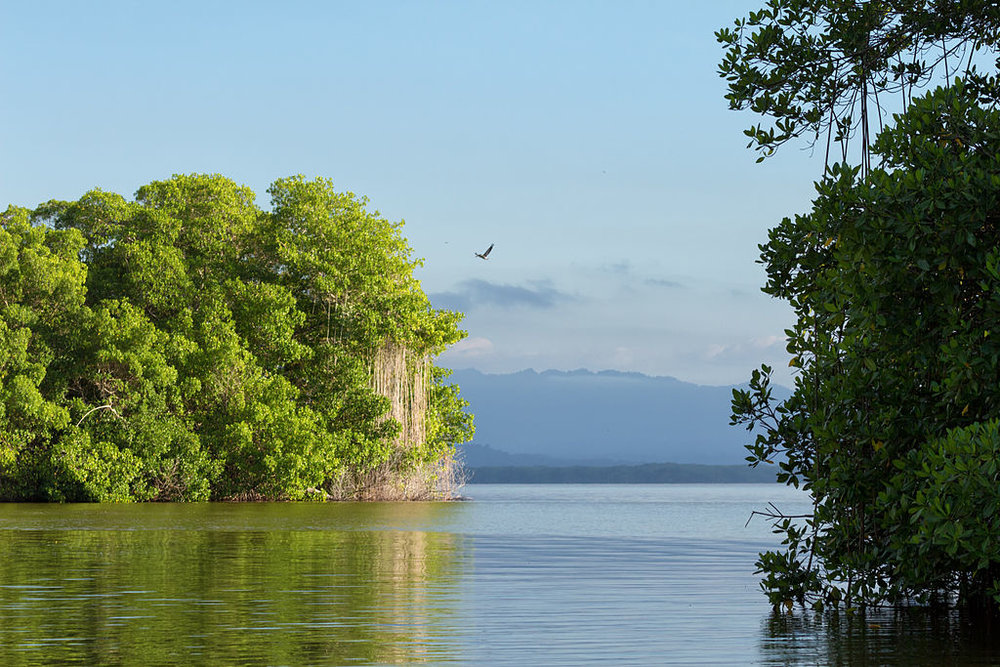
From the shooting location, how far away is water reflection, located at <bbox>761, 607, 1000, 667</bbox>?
29.8 feet

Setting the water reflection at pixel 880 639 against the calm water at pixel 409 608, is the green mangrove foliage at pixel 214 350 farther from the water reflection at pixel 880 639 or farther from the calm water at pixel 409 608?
the water reflection at pixel 880 639

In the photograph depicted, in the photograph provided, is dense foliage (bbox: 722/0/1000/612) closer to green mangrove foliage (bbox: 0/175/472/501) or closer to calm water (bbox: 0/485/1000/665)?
calm water (bbox: 0/485/1000/665)

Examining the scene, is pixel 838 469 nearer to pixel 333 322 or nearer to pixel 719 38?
pixel 719 38

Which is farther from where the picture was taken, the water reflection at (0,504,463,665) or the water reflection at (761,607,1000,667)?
the water reflection at (0,504,463,665)

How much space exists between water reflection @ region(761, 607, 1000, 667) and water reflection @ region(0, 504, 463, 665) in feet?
9.01

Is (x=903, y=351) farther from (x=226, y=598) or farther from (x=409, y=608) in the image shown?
(x=226, y=598)

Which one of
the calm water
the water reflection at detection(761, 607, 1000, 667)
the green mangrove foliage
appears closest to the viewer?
the water reflection at detection(761, 607, 1000, 667)

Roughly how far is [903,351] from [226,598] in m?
7.32

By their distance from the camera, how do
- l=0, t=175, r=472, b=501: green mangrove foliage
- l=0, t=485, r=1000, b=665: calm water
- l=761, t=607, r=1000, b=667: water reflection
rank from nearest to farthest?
1. l=761, t=607, r=1000, b=667: water reflection
2. l=0, t=485, r=1000, b=665: calm water
3. l=0, t=175, r=472, b=501: green mangrove foliage

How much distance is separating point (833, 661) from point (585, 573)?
8677mm

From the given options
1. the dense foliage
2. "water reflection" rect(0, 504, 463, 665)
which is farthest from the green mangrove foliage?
the dense foliage

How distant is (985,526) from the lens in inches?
337

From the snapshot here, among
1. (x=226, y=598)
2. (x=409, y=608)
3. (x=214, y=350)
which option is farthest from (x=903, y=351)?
(x=214, y=350)

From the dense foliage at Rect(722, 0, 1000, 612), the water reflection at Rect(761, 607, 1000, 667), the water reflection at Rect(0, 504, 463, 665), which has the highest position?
the dense foliage at Rect(722, 0, 1000, 612)
